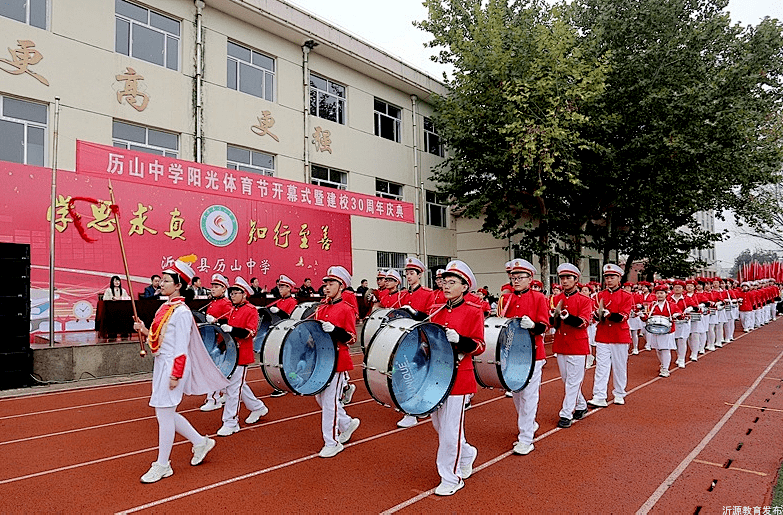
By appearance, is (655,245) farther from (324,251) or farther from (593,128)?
(324,251)

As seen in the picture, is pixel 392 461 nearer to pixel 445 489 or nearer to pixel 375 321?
pixel 445 489

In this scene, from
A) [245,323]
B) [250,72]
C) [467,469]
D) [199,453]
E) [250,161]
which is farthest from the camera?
[250,72]

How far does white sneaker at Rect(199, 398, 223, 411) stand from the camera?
25.3 ft

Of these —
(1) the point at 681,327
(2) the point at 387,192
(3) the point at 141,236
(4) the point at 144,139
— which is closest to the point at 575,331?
(1) the point at 681,327

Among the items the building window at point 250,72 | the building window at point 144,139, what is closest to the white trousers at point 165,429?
the building window at point 144,139

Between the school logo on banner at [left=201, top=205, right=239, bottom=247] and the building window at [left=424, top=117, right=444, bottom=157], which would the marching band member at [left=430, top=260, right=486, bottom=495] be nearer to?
the school logo on banner at [left=201, top=205, right=239, bottom=247]

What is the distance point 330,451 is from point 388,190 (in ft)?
51.2

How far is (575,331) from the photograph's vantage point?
21.8ft

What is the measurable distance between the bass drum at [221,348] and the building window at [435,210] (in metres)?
15.7

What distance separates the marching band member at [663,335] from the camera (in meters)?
10.5

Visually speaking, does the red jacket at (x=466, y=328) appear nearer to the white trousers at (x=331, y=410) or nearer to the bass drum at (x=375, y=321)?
the white trousers at (x=331, y=410)

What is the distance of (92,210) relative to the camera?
11836mm

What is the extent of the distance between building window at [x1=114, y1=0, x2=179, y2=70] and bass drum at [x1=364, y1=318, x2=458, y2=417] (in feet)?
39.4

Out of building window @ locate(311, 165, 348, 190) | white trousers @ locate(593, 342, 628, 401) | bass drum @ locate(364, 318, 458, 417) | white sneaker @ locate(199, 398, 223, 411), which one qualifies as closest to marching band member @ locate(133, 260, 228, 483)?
bass drum @ locate(364, 318, 458, 417)
